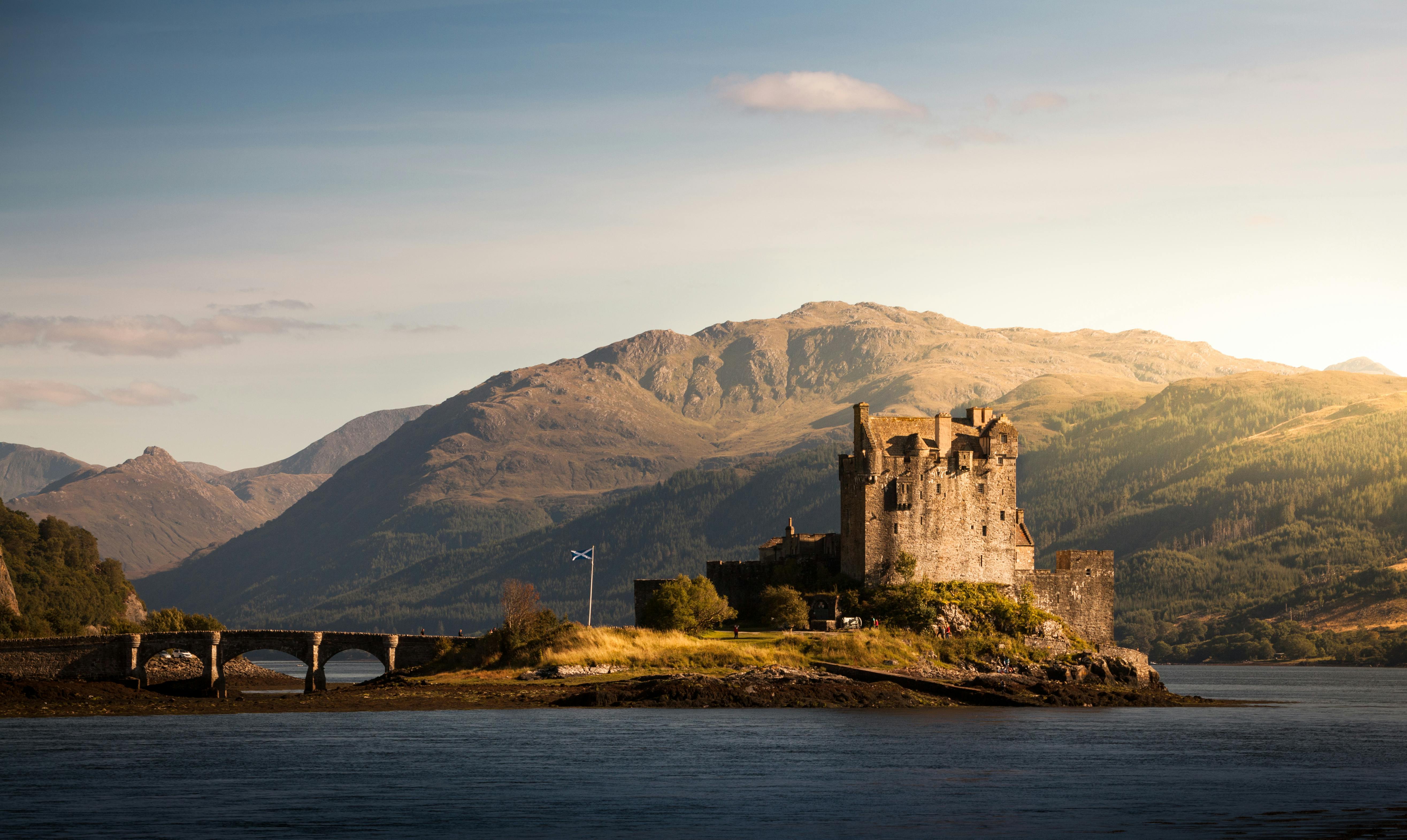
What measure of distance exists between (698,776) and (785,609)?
38261mm

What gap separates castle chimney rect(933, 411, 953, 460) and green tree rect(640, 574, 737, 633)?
1806 cm

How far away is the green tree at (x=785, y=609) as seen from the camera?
337 ft

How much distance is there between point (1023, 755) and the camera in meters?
73.9

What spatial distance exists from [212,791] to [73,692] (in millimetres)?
51367

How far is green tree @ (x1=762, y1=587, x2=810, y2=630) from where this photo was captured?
4040 inches

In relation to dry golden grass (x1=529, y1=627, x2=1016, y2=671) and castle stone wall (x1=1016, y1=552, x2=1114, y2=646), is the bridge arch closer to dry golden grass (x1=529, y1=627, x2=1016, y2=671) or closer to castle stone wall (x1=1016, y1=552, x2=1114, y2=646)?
dry golden grass (x1=529, y1=627, x2=1016, y2=671)

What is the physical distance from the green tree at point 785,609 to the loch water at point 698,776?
863 cm

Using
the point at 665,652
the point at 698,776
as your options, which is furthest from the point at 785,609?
the point at 698,776

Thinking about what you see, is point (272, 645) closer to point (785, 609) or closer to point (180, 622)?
point (785, 609)

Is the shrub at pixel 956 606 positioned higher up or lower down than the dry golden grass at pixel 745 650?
higher up

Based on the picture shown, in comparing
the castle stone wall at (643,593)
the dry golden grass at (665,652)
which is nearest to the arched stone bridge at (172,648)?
the castle stone wall at (643,593)

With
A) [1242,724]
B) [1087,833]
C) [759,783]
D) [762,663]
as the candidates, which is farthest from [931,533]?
[1087,833]

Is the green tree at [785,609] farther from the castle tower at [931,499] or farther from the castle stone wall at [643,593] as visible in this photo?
the castle stone wall at [643,593]

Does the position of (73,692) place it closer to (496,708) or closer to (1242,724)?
(496,708)
